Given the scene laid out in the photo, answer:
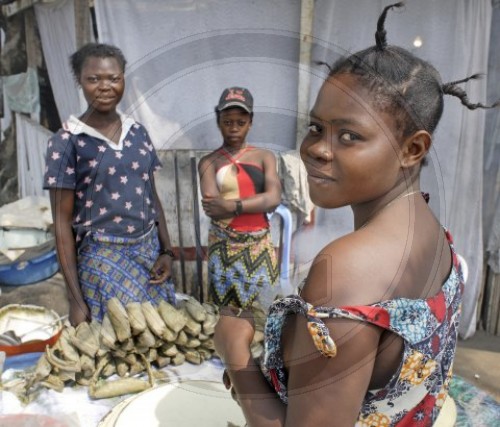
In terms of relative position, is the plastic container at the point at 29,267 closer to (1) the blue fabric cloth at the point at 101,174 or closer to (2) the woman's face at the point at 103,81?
(1) the blue fabric cloth at the point at 101,174

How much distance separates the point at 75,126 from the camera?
195cm

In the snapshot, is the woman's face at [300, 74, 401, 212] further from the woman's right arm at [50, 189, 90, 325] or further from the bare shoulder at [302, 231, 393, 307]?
the woman's right arm at [50, 189, 90, 325]

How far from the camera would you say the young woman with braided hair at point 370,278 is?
68 centimetres

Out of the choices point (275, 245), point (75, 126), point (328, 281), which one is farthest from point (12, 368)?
point (328, 281)

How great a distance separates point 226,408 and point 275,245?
1009mm

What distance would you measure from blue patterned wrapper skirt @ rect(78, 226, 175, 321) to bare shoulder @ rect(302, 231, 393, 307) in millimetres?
1472

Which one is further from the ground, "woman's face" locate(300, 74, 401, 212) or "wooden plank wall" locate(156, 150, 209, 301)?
"woman's face" locate(300, 74, 401, 212)

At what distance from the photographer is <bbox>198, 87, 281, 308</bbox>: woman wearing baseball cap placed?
1556 mm

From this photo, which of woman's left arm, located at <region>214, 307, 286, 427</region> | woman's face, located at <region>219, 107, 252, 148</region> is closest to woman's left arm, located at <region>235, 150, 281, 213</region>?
woman's face, located at <region>219, 107, 252, 148</region>

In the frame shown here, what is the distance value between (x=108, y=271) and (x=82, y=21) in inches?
97.7

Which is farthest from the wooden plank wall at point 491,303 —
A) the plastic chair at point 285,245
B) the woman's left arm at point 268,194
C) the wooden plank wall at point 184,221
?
the woman's left arm at point 268,194

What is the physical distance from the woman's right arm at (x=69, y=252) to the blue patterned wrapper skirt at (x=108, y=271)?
0.04 meters

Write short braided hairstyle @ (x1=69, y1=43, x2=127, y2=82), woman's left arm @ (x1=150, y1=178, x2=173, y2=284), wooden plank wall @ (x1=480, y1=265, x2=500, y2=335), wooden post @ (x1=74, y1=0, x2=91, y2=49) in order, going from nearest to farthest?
short braided hairstyle @ (x1=69, y1=43, x2=127, y2=82), woman's left arm @ (x1=150, y1=178, x2=173, y2=284), wooden post @ (x1=74, y1=0, x2=91, y2=49), wooden plank wall @ (x1=480, y1=265, x2=500, y2=335)

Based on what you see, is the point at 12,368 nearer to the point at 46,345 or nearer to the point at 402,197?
the point at 46,345
